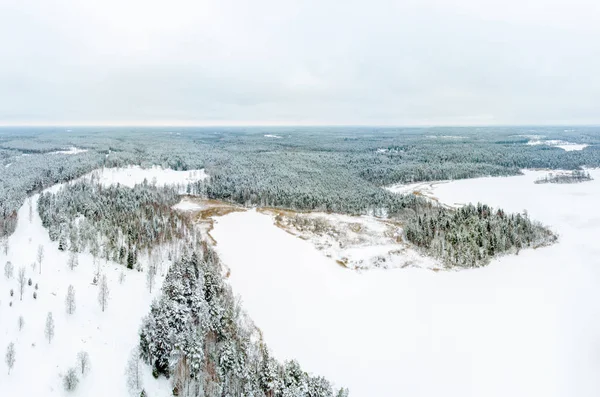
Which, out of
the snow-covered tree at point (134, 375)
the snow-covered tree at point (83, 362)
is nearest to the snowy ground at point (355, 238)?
the snow-covered tree at point (134, 375)

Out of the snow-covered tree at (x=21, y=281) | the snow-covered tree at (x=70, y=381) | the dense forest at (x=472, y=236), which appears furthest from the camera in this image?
the dense forest at (x=472, y=236)

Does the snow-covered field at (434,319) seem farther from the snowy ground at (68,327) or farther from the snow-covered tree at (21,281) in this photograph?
the snow-covered tree at (21,281)

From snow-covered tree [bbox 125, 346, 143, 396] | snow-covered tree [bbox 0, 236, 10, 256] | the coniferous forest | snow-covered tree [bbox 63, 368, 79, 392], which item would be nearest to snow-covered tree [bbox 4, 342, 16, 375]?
the coniferous forest

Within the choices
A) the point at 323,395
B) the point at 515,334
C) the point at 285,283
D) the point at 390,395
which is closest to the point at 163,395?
the point at 323,395

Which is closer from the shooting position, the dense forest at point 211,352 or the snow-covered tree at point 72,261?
the dense forest at point 211,352

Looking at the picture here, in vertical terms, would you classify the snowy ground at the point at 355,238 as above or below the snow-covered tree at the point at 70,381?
above

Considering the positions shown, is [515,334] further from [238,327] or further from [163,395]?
[163,395]

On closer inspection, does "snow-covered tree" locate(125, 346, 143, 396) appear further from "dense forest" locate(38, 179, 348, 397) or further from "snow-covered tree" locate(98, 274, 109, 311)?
"snow-covered tree" locate(98, 274, 109, 311)

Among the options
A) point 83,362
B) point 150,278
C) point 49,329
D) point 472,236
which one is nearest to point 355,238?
point 472,236
